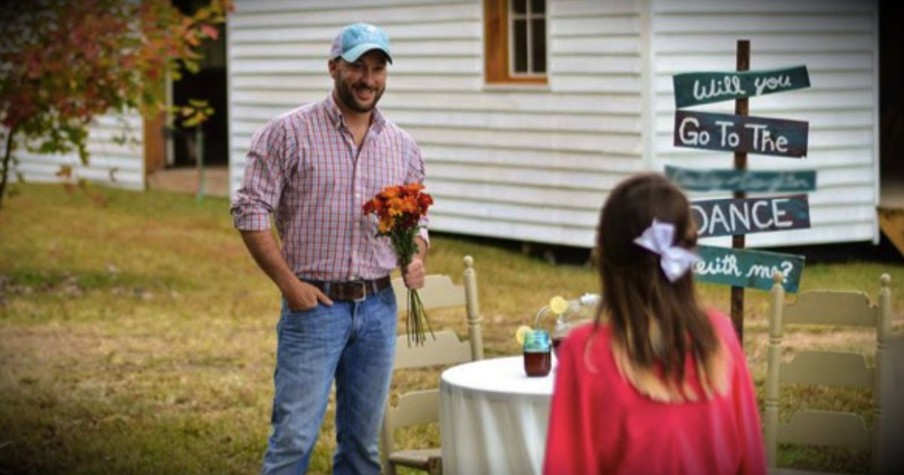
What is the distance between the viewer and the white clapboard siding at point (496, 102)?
15000 mm

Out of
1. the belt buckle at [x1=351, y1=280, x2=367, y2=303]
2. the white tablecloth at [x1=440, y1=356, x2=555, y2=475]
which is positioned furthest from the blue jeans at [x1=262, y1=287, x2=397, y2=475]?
the white tablecloth at [x1=440, y1=356, x2=555, y2=475]

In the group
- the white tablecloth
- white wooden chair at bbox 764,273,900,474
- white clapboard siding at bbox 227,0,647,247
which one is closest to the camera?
the white tablecloth

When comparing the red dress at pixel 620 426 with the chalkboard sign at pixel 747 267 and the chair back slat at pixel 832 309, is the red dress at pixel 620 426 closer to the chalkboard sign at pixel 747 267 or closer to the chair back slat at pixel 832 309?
the chair back slat at pixel 832 309

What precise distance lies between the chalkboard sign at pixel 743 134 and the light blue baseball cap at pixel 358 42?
1711 millimetres

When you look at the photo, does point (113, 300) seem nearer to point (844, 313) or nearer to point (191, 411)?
point (191, 411)

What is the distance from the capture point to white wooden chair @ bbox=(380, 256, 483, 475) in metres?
6.94

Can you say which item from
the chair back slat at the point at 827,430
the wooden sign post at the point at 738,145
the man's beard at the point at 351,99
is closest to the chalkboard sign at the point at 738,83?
the wooden sign post at the point at 738,145

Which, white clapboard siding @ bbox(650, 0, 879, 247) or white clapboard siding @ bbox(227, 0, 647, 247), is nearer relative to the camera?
white clapboard siding @ bbox(650, 0, 879, 247)

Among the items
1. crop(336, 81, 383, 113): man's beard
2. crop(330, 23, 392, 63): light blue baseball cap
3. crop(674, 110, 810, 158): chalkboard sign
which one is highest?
crop(330, 23, 392, 63): light blue baseball cap

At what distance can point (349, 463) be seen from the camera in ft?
20.3

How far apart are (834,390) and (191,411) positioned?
3443 millimetres

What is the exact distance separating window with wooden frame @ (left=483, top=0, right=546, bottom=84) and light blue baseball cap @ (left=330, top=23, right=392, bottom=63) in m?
10.0

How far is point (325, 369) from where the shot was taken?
231 inches

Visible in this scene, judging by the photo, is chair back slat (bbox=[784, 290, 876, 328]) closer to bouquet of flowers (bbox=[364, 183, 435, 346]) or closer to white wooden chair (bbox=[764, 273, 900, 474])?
white wooden chair (bbox=[764, 273, 900, 474])
